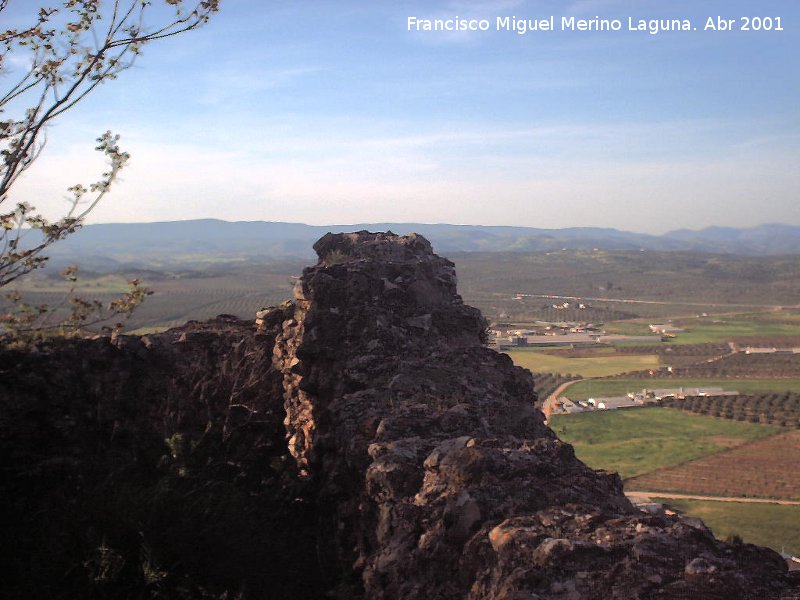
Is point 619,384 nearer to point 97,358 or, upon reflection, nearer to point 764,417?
point 764,417

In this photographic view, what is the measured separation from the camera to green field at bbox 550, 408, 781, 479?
40.3m

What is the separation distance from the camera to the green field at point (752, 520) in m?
26.8

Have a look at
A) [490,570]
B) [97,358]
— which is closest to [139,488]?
[97,358]

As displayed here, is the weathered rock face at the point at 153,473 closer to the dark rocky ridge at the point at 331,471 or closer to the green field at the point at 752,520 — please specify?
the dark rocky ridge at the point at 331,471

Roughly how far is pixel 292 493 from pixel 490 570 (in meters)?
4.12

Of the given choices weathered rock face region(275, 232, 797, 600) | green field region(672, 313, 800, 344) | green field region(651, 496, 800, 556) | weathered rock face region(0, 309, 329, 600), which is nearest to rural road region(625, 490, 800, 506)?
green field region(651, 496, 800, 556)

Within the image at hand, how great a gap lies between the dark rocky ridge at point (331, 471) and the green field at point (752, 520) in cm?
2159

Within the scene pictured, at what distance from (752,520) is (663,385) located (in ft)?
121

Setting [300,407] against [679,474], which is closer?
[300,407]

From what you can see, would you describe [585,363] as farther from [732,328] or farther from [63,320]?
[63,320]

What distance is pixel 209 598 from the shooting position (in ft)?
21.3

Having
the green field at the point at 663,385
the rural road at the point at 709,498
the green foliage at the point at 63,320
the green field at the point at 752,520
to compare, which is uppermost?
the green foliage at the point at 63,320

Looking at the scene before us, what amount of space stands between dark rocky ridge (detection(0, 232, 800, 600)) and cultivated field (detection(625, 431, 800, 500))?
1114 inches

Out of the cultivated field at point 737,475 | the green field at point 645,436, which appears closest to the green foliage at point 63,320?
the cultivated field at point 737,475
